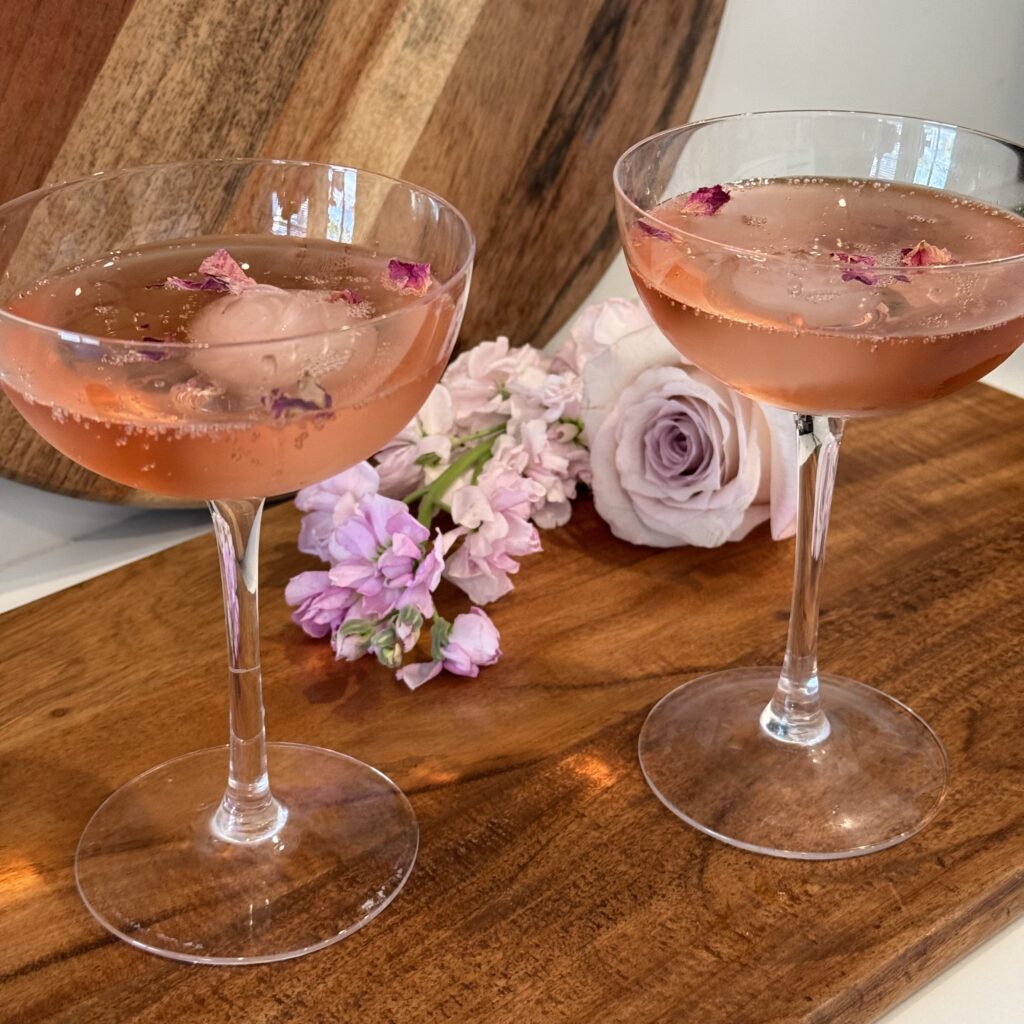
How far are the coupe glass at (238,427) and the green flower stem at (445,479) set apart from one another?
248 mm

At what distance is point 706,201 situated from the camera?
984mm

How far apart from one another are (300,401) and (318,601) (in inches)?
16.1

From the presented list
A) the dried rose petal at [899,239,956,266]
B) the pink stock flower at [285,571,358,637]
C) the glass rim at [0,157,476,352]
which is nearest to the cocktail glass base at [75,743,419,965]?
the pink stock flower at [285,571,358,637]

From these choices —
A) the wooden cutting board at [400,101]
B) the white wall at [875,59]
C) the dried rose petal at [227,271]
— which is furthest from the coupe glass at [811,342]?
the white wall at [875,59]

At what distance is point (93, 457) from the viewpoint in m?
0.78

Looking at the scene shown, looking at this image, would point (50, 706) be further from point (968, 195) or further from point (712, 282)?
point (968, 195)

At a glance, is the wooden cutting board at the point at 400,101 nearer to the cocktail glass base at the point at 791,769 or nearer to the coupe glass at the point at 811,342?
the coupe glass at the point at 811,342

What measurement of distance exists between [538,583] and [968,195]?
0.45 m

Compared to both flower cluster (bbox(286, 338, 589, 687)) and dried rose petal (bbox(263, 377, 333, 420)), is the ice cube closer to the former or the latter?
dried rose petal (bbox(263, 377, 333, 420))

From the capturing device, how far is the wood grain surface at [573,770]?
33.7 inches

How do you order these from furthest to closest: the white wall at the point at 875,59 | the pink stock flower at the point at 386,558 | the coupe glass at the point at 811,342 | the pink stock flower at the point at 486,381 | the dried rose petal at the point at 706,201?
1. the white wall at the point at 875,59
2. the pink stock flower at the point at 486,381
3. the pink stock flower at the point at 386,558
4. the dried rose petal at the point at 706,201
5. the coupe glass at the point at 811,342

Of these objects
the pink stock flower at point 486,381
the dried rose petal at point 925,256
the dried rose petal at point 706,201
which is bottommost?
the pink stock flower at point 486,381

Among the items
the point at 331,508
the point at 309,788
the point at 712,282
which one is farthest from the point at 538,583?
the point at 712,282

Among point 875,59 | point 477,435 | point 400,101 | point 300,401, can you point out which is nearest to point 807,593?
point 477,435
